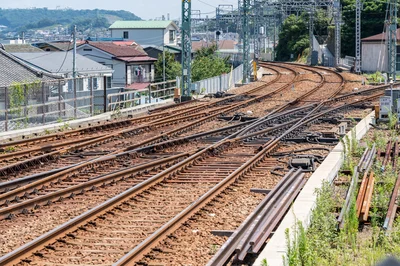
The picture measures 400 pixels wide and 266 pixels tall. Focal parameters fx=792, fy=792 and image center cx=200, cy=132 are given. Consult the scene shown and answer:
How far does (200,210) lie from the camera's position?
1034 centimetres

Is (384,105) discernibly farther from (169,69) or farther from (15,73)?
(169,69)

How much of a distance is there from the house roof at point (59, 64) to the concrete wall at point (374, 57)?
65.8 feet

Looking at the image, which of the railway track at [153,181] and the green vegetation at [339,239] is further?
the railway track at [153,181]

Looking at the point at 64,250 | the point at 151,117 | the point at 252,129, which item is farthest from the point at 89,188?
the point at 151,117

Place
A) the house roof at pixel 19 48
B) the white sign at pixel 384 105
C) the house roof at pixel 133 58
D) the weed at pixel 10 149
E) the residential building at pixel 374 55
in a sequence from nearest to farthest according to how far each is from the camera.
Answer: the weed at pixel 10 149 < the white sign at pixel 384 105 < the residential building at pixel 374 55 < the house roof at pixel 19 48 < the house roof at pixel 133 58

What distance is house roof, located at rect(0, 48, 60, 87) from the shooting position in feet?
116

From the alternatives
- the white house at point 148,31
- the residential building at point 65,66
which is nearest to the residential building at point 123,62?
the residential building at point 65,66

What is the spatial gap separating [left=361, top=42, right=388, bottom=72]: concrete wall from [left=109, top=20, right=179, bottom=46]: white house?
135 feet

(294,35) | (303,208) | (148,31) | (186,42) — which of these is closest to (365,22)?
(294,35)

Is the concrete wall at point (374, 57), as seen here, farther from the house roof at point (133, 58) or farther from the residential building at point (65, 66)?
the residential building at point (65, 66)

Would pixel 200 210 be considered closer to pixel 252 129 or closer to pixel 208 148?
pixel 208 148

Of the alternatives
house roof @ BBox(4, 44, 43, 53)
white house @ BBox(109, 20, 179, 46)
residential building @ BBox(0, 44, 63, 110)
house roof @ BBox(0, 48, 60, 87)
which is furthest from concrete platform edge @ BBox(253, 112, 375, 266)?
white house @ BBox(109, 20, 179, 46)

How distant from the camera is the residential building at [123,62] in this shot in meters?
59.4

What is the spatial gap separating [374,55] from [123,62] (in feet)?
60.2
